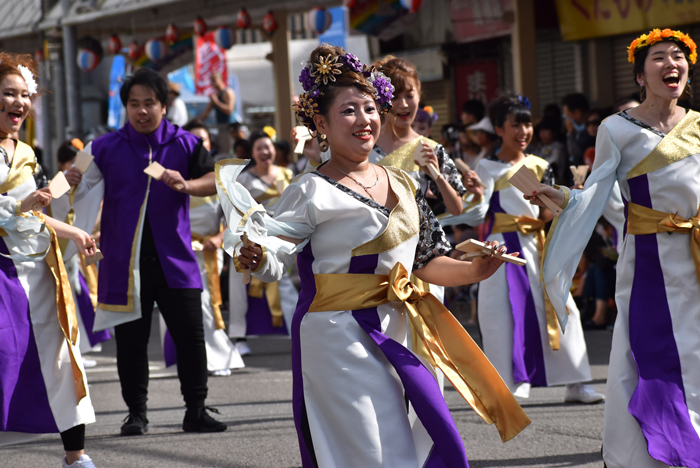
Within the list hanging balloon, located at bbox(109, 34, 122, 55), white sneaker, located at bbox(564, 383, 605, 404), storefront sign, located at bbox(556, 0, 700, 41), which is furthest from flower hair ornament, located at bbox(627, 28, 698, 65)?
Result: hanging balloon, located at bbox(109, 34, 122, 55)

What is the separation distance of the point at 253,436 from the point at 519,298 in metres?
1.80

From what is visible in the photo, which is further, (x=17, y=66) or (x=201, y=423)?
(x=201, y=423)

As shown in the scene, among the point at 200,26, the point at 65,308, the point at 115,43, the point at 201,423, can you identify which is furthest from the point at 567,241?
the point at 115,43

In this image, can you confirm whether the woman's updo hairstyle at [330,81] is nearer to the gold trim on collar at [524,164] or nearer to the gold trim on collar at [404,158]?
the gold trim on collar at [404,158]

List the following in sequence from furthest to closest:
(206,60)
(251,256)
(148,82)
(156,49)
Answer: (206,60) < (156,49) < (148,82) < (251,256)

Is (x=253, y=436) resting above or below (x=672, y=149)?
below

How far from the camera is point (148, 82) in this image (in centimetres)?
543

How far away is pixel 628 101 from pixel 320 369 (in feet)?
14.6

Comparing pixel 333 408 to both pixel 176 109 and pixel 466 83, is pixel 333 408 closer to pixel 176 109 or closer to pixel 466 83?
pixel 176 109

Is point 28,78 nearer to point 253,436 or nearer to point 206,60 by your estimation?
point 253,436

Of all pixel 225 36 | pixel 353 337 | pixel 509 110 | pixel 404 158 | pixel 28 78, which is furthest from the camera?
pixel 225 36

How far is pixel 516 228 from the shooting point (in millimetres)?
6234

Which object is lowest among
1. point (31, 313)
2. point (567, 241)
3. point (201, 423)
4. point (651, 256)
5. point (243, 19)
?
point (201, 423)

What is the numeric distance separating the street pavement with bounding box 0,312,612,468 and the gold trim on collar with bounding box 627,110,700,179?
1.39 m
